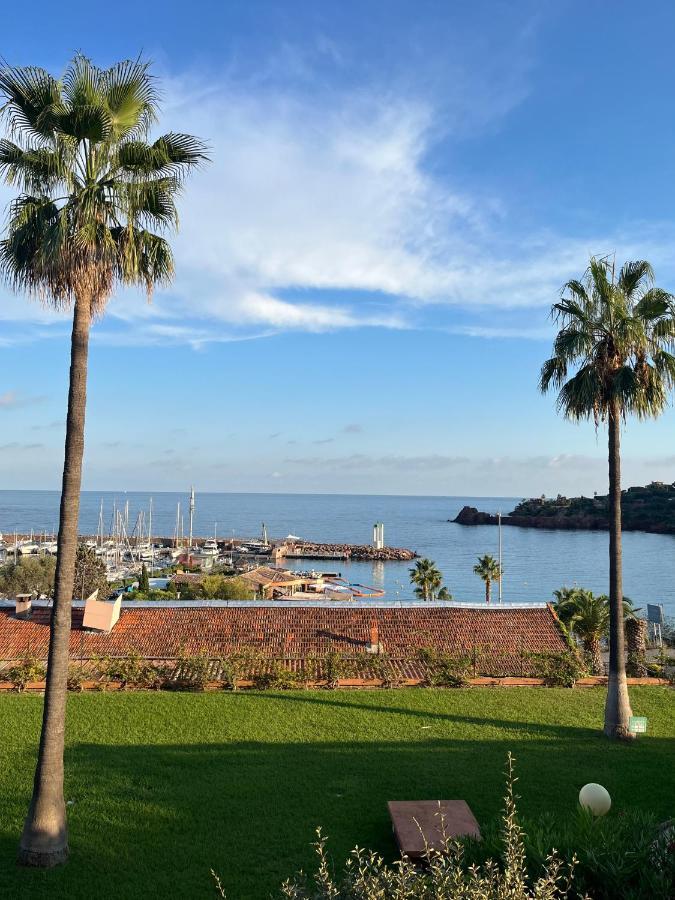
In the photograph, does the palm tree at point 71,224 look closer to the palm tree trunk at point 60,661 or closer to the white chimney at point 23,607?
the palm tree trunk at point 60,661

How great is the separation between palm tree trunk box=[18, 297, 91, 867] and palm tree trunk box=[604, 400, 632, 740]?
8.46m

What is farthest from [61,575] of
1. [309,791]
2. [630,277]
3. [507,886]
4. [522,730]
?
[630,277]

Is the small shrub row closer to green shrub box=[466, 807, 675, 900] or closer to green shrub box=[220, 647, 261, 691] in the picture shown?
green shrub box=[220, 647, 261, 691]

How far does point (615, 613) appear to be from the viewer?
11594 millimetres

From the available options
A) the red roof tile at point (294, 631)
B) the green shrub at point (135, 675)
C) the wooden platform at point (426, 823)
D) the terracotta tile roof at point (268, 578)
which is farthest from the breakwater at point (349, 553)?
the wooden platform at point (426, 823)

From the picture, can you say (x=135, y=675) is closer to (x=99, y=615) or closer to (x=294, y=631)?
(x=99, y=615)

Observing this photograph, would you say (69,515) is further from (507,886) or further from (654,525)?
(654,525)

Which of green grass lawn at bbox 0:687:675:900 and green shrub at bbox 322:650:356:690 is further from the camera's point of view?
green shrub at bbox 322:650:356:690

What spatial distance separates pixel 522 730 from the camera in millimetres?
11320

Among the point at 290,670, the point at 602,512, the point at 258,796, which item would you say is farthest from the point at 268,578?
the point at 602,512

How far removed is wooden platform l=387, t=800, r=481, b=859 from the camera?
6.57m

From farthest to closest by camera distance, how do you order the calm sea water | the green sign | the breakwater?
the breakwater
the calm sea water
the green sign

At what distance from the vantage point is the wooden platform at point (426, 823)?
6.57 metres

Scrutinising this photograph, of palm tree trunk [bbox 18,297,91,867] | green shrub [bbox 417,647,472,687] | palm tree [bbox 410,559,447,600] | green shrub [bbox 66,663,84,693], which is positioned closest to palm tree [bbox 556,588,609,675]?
green shrub [bbox 417,647,472,687]
